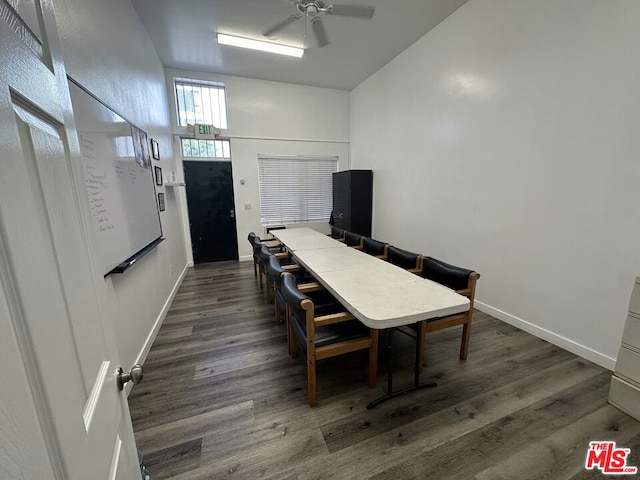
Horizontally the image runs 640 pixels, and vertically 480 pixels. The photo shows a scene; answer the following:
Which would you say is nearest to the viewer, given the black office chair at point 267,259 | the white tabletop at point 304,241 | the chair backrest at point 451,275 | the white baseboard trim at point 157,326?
the chair backrest at point 451,275

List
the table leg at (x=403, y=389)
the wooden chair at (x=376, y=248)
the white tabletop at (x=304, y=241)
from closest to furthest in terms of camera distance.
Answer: the table leg at (x=403, y=389) → the wooden chair at (x=376, y=248) → the white tabletop at (x=304, y=241)

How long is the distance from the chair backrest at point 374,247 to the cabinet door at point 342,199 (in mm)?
1899

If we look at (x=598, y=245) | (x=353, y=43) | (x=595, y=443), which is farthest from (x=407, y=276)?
(x=353, y=43)

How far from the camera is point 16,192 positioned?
1.36 feet

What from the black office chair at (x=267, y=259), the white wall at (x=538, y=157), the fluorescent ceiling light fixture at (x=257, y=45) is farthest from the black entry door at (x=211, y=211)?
the white wall at (x=538, y=157)

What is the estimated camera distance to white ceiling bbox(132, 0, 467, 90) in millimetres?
2949

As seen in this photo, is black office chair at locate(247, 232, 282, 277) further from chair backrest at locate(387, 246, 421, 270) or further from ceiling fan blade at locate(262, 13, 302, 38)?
ceiling fan blade at locate(262, 13, 302, 38)

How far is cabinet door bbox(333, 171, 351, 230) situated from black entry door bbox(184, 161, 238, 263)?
2.08m

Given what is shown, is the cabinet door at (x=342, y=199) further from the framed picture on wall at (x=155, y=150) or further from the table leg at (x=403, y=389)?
the table leg at (x=403, y=389)

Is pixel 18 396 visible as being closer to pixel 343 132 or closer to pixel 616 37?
pixel 616 37

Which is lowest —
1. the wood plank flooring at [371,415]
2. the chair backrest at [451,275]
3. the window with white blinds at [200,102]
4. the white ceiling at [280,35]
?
the wood plank flooring at [371,415]

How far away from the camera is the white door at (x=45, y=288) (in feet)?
Answer: 1.20

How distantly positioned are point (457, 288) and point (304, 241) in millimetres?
1850

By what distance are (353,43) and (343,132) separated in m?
2.05
